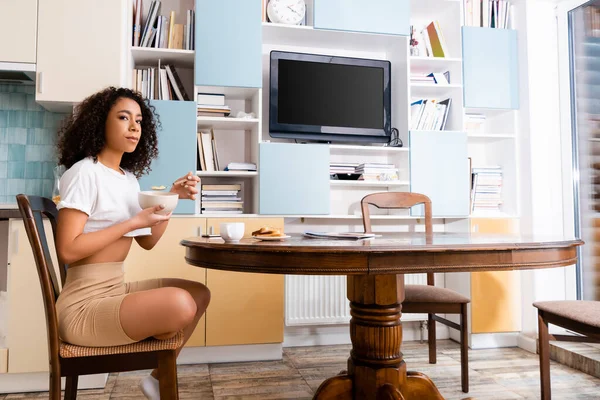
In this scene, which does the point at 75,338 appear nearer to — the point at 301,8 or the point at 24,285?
the point at 24,285

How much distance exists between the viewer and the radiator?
306 centimetres

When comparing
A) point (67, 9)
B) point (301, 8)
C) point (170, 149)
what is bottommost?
point (170, 149)

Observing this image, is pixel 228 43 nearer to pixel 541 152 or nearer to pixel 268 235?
pixel 268 235

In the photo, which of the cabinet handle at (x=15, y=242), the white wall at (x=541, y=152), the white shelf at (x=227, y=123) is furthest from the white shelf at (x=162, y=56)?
the white wall at (x=541, y=152)

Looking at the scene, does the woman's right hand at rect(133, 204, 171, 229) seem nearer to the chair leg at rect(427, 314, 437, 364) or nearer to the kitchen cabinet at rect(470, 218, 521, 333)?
the chair leg at rect(427, 314, 437, 364)

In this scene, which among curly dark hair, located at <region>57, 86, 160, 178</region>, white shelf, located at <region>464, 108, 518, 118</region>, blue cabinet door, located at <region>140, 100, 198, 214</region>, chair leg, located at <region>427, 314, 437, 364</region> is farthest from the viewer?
white shelf, located at <region>464, 108, 518, 118</region>

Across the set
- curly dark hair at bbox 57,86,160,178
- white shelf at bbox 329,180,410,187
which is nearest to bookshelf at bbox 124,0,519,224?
white shelf at bbox 329,180,410,187

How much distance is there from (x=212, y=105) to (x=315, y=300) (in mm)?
1361

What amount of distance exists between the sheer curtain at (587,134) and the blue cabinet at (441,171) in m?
0.70

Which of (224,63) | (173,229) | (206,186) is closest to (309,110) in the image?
(224,63)

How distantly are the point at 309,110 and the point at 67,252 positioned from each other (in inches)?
79.3

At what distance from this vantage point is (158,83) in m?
2.88

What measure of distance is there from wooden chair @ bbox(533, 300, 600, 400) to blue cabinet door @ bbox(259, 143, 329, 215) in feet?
4.41

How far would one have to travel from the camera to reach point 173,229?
8.92 ft
